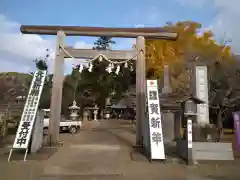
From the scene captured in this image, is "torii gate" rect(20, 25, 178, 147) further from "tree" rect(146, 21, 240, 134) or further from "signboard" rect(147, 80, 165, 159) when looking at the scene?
"tree" rect(146, 21, 240, 134)

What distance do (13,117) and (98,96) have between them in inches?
1022

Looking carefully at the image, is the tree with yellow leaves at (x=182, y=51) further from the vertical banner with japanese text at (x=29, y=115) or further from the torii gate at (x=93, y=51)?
the vertical banner with japanese text at (x=29, y=115)

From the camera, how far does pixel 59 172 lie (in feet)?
26.8

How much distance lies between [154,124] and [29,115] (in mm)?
5074

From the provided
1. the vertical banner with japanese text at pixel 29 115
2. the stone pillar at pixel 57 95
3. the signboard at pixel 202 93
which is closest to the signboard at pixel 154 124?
the signboard at pixel 202 93

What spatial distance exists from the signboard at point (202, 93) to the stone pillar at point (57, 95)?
686 centimetres

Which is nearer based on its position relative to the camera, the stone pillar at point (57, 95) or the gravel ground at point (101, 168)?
the gravel ground at point (101, 168)

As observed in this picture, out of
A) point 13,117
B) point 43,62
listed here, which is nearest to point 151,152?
point 13,117

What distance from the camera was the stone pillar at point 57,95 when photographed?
42.4ft

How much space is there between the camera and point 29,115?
34.8ft

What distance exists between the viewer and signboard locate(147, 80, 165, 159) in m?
9.96

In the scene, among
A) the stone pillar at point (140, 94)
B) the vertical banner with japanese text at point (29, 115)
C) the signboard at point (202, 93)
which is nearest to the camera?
the vertical banner with japanese text at point (29, 115)

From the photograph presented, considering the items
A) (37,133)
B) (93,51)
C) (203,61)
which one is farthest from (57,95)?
(203,61)

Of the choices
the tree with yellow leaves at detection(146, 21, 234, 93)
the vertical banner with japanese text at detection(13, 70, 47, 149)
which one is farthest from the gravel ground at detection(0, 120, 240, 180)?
the tree with yellow leaves at detection(146, 21, 234, 93)
